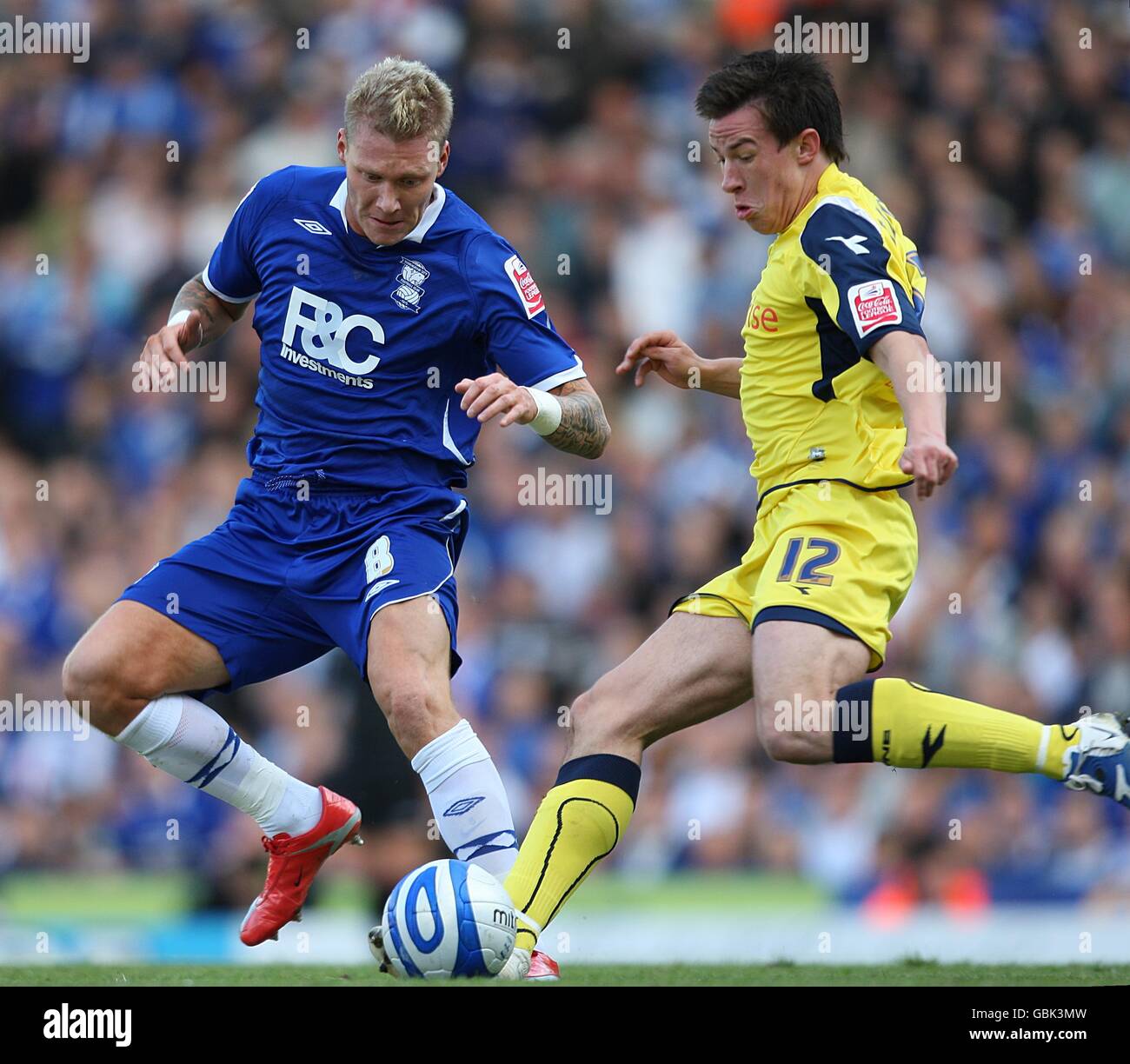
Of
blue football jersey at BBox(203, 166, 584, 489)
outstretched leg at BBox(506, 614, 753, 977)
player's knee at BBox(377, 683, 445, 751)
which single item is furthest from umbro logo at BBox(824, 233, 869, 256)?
player's knee at BBox(377, 683, 445, 751)

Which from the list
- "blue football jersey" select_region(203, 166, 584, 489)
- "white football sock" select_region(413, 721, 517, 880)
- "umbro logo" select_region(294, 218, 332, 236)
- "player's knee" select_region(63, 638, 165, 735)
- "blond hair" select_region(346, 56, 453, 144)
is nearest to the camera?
"white football sock" select_region(413, 721, 517, 880)

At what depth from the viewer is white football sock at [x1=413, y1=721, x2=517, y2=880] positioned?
4.96 m

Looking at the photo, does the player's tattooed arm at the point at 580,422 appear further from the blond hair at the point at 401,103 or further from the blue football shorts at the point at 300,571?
the blond hair at the point at 401,103

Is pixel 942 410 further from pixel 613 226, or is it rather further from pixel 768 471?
pixel 613 226

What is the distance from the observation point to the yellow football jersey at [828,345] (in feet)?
15.7

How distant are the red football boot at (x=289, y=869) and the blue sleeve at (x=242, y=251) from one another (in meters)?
1.64

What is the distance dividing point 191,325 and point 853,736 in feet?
7.95

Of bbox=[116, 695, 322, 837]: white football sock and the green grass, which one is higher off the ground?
bbox=[116, 695, 322, 837]: white football sock

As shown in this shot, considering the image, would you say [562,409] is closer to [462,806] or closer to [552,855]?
[462,806]

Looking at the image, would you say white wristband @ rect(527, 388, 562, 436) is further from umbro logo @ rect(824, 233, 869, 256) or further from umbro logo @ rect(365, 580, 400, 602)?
umbro logo @ rect(824, 233, 869, 256)

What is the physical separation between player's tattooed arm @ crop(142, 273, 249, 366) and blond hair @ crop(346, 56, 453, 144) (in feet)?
2.64

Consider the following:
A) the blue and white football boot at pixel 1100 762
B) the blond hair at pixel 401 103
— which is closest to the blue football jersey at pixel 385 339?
the blond hair at pixel 401 103

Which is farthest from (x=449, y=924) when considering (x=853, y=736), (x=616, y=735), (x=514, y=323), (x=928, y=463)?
(x=514, y=323)
